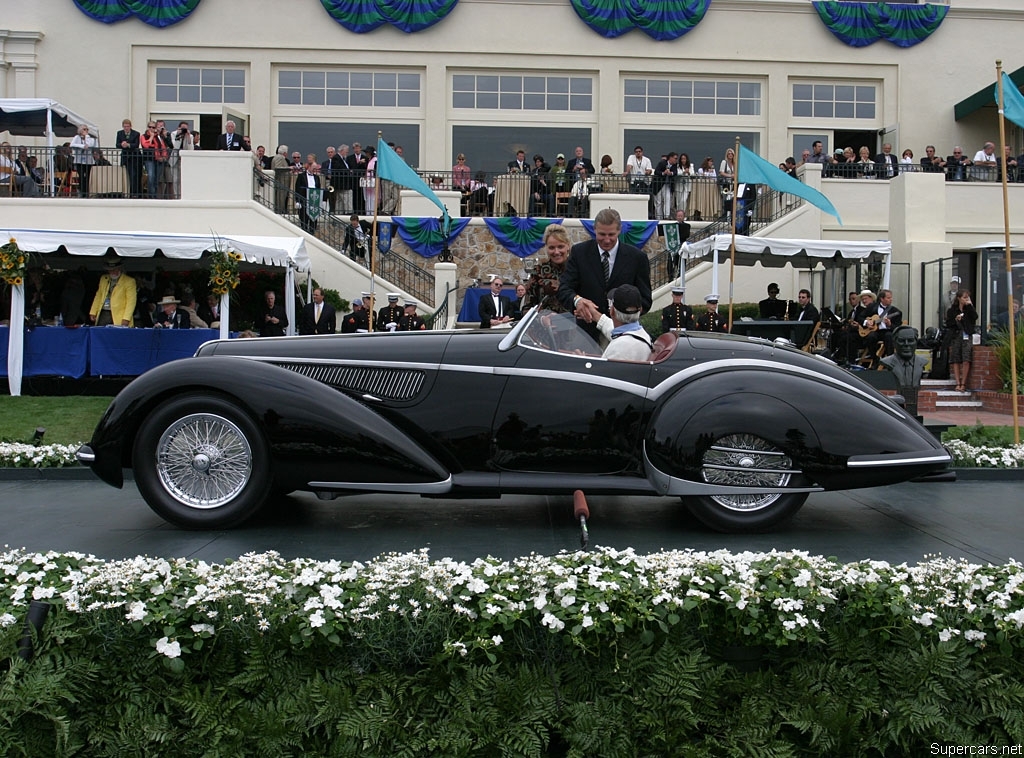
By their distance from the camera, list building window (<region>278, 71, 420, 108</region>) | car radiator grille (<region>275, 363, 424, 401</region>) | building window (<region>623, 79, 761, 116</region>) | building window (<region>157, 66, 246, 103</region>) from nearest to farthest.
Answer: car radiator grille (<region>275, 363, 424, 401</region>) → building window (<region>157, 66, 246, 103</region>) → building window (<region>278, 71, 420, 108</region>) → building window (<region>623, 79, 761, 116</region>)

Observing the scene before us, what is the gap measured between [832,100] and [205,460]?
85.6 feet

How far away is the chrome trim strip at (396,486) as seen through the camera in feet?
18.1

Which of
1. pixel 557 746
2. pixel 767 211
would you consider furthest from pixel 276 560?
pixel 767 211

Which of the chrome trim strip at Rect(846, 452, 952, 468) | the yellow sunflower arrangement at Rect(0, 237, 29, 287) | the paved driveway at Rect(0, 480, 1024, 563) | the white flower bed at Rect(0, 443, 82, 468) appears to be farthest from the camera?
the yellow sunflower arrangement at Rect(0, 237, 29, 287)

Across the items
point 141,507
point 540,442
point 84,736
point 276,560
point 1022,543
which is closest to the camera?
point 84,736

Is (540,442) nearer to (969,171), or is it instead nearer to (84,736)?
(84,736)

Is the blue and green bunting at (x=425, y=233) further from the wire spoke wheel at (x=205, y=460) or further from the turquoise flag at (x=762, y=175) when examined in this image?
the wire spoke wheel at (x=205, y=460)

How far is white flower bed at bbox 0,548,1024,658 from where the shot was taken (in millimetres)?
3502

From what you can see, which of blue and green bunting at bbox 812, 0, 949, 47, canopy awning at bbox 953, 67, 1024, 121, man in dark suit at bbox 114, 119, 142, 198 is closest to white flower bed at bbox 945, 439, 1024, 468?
man in dark suit at bbox 114, 119, 142, 198

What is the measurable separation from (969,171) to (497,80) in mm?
12744

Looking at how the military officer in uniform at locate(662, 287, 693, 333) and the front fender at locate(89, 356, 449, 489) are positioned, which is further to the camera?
the military officer in uniform at locate(662, 287, 693, 333)

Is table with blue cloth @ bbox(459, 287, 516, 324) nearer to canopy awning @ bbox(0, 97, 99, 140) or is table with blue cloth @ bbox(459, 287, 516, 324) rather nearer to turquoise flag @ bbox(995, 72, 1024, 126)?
turquoise flag @ bbox(995, 72, 1024, 126)

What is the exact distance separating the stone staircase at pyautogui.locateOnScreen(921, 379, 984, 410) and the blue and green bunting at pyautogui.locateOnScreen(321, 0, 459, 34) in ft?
55.4

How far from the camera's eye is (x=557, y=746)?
3.41 m
